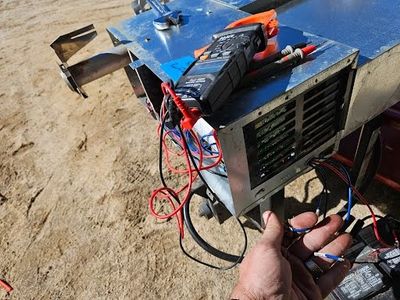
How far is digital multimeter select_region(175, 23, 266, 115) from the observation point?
2.26 ft

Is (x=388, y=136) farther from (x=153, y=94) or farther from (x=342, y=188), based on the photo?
(x=153, y=94)

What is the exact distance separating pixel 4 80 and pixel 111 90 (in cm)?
159

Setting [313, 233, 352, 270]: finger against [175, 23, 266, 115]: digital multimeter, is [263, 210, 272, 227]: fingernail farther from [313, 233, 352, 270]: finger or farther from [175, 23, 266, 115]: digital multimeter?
[175, 23, 266, 115]: digital multimeter

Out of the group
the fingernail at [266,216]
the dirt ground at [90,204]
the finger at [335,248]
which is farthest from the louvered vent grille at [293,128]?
the dirt ground at [90,204]

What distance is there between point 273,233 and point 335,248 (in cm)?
32

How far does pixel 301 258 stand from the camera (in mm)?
1255

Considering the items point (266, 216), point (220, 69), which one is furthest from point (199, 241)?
point (220, 69)

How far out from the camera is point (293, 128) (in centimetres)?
92

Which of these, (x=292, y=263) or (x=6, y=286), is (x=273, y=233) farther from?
(x=6, y=286)

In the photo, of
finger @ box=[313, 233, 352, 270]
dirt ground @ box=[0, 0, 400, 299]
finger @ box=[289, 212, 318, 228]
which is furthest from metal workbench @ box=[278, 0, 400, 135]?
dirt ground @ box=[0, 0, 400, 299]

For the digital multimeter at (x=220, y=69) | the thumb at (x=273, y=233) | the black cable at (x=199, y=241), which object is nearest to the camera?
the digital multimeter at (x=220, y=69)

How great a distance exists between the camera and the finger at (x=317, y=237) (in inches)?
46.1

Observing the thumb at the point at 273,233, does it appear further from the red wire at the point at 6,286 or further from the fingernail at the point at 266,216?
the red wire at the point at 6,286

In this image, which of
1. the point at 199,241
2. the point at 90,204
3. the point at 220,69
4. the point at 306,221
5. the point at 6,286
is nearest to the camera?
the point at 220,69
